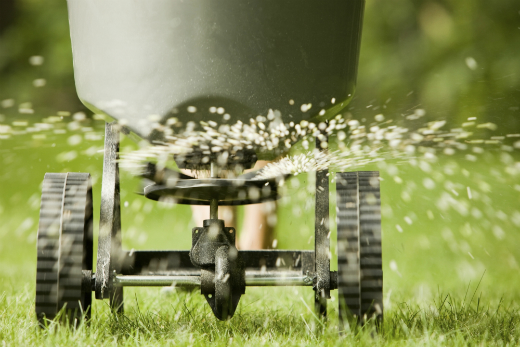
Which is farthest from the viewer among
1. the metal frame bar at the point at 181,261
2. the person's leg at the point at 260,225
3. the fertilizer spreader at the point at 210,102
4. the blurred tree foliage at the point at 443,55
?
the blurred tree foliage at the point at 443,55

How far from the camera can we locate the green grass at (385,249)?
43.2 inches

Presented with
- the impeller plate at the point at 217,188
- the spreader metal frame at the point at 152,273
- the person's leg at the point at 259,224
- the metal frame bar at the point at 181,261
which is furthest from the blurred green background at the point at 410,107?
the impeller plate at the point at 217,188

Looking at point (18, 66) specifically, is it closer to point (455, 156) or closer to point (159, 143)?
point (159, 143)

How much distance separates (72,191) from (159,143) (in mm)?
218

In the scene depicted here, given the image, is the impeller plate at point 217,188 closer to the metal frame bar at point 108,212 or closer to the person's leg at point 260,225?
the metal frame bar at point 108,212

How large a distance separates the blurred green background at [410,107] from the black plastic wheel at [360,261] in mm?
1790

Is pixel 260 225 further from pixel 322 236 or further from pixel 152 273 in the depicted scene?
pixel 322 236

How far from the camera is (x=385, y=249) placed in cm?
341

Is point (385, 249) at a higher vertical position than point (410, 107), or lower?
lower

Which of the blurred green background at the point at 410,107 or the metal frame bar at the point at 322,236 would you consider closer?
the metal frame bar at the point at 322,236

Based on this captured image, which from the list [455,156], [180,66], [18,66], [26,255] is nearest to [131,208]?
[26,255]

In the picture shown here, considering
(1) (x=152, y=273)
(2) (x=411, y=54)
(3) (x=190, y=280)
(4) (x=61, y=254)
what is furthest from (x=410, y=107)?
(4) (x=61, y=254)

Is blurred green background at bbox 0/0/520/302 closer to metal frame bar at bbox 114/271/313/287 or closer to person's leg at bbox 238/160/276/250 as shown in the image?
person's leg at bbox 238/160/276/250

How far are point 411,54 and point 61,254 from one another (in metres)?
2.88
